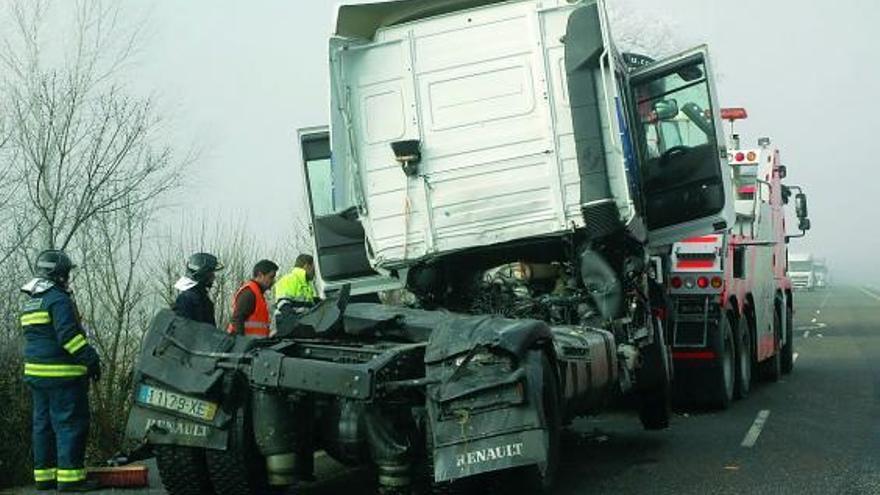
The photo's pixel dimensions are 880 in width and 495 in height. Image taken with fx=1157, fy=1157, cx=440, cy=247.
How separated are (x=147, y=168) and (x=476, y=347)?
935 cm

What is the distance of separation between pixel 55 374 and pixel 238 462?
7.25 ft

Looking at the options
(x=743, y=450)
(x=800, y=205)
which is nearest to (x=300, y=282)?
(x=743, y=450)

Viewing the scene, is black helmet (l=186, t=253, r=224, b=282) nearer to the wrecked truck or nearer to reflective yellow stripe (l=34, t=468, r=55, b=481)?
the wrecked truck

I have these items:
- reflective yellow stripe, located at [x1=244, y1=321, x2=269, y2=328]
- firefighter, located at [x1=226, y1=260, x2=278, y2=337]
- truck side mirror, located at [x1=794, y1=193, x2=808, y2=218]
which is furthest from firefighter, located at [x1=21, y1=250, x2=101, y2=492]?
truck side mirror, located at [x1=794, y1=193, x2=808, y2=218]

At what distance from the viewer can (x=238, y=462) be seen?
6.75 metres

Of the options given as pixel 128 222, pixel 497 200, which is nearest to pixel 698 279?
pixel 497 200

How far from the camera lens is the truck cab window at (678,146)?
941 cm

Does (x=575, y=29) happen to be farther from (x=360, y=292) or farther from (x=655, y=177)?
(x=360, y=292)

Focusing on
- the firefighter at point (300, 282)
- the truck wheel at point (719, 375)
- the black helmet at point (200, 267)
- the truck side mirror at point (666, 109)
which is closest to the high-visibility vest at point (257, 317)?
the firefighter at point (300, 282)

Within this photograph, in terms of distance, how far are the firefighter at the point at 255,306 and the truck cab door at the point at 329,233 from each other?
57 cm

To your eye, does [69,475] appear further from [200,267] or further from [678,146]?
[678,146]

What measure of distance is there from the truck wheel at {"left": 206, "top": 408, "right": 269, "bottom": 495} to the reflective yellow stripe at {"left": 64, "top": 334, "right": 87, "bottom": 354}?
1898 millimetres

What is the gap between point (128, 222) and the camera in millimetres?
13695

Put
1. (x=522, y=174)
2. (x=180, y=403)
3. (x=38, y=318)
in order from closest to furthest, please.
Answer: (x=180, y=403)
(x=38, y=318)
(x=522, y=174)
